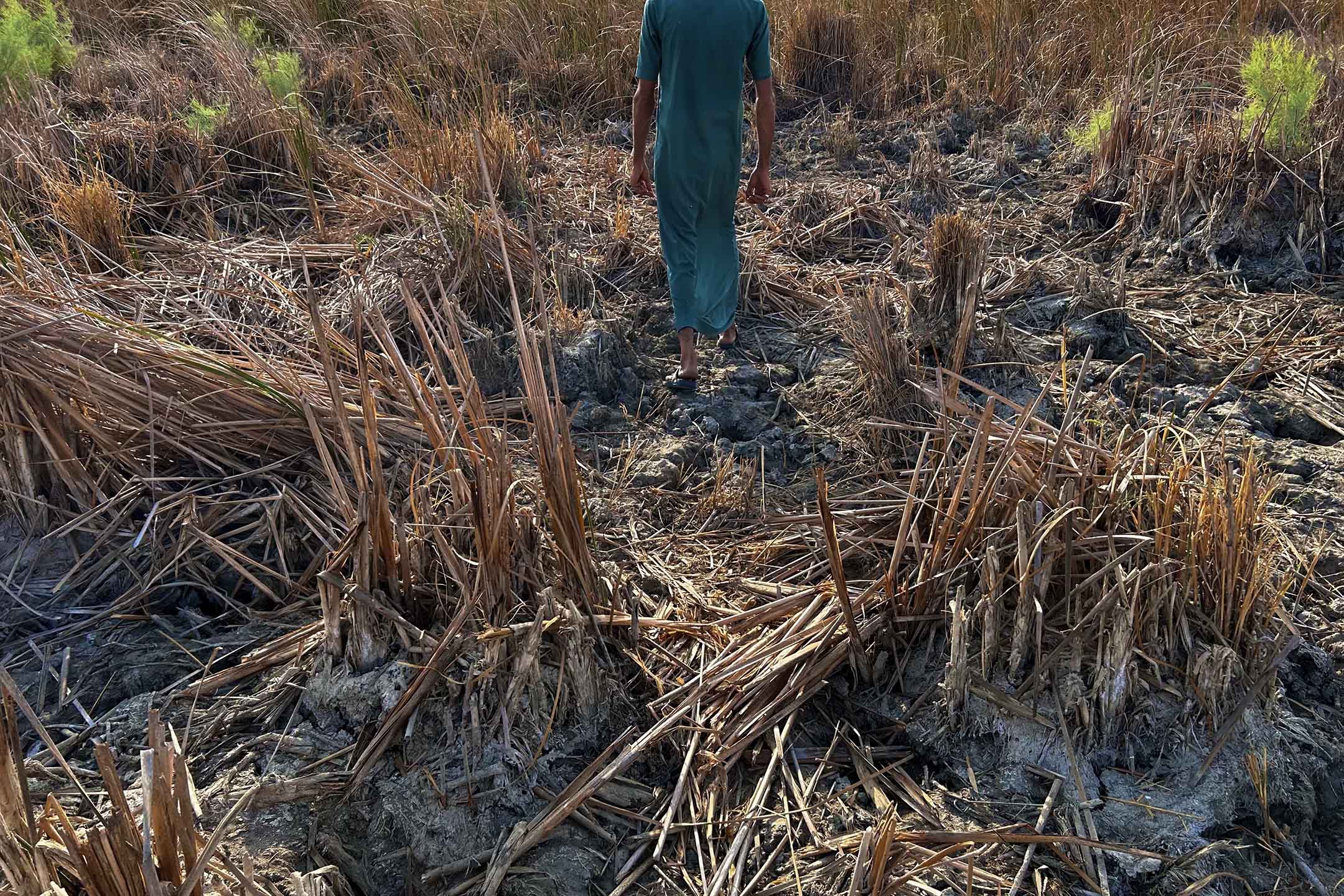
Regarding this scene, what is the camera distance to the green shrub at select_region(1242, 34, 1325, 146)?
12.5 feet

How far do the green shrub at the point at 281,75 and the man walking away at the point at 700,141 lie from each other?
2.30 meters

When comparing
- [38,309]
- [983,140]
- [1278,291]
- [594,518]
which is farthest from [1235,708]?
[983,140]

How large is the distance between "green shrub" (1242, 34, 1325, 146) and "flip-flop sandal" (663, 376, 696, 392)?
94.5 inches

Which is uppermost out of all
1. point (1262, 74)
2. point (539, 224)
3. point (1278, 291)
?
point (1262, 74)

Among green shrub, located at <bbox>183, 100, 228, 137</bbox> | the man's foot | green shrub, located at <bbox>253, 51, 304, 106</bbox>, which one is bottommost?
the man's foot

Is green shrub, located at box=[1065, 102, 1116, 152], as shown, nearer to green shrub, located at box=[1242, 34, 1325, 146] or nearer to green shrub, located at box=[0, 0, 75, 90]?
green shrub, located at box=[1242, 34, 1325, 146]

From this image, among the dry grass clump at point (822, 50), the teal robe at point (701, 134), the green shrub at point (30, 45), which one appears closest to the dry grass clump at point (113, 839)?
the teal robe at point (701, 134)

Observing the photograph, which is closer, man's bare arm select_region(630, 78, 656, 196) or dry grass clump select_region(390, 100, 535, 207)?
man's bare arm select_region(630, 78, 656, 196)

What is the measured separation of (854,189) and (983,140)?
3.10 feet

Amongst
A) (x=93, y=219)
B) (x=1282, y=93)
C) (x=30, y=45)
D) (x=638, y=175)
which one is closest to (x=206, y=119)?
(x=93, y=219)

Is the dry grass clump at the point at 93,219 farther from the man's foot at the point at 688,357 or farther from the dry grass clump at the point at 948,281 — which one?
the dry grass clump at the point at 948,281

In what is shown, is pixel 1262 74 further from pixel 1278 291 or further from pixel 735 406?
pixel 735 406

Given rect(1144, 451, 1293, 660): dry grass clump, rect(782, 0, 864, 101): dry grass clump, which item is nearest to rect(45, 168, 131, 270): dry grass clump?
rect(1144, 451, 1293, 660): dry grass clump

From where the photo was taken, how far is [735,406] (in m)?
3.34
